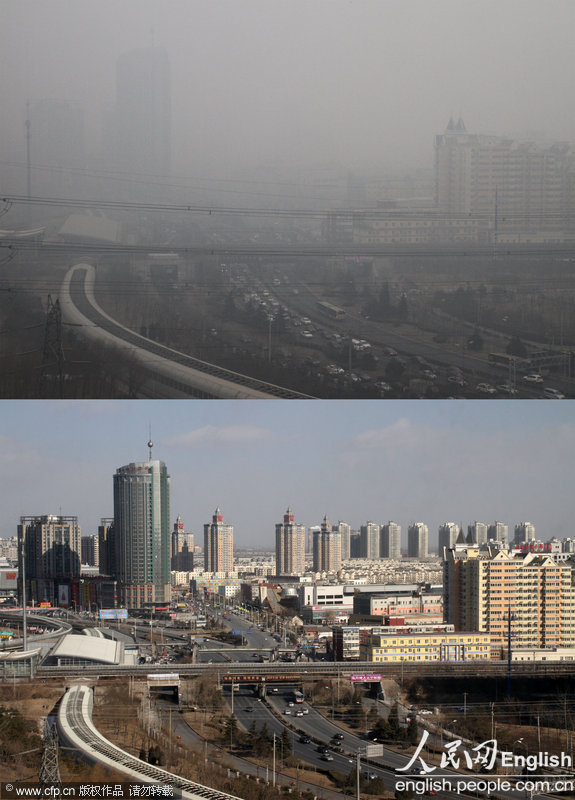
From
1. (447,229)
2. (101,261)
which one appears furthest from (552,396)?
(101,261)

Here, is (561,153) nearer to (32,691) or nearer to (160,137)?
(160,137)

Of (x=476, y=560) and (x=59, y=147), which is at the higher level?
(x=59, y=147)

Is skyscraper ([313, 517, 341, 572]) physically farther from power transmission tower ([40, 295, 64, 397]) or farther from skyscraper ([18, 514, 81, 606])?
power transmission tower ([40, 295, 64, 397])

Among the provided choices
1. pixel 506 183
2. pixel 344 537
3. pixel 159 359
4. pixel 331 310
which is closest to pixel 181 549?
pixel 344 537

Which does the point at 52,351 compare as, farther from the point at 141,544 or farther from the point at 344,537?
the point at 344,537

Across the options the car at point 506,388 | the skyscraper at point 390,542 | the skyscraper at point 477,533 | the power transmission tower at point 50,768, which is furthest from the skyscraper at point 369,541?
the power transmission tower at point 50,768

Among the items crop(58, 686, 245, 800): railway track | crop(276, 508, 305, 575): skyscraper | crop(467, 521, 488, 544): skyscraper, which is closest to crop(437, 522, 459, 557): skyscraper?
crop(467, 521, 488, 544): skyscraper
